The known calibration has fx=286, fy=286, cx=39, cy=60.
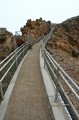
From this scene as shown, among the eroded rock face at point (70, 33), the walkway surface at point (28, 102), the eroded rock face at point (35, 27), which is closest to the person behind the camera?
the walkway surface at point (28, 102)

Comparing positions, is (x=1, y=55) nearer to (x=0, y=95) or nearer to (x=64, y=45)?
(x=0, y=95)

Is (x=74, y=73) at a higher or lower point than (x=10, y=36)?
lower

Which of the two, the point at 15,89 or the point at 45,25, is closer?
the point at 15,89

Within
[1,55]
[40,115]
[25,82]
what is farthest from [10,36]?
[40,115]

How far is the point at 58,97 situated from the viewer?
27.6ft

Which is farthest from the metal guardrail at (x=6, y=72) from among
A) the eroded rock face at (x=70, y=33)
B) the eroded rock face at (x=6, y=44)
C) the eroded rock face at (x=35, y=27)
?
the eroded rock face at (x=35, y=27)

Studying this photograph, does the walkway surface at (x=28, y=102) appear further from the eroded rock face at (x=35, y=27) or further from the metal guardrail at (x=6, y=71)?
the eroded rock face at (x=35, y=27)

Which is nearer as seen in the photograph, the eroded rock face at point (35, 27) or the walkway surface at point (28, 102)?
the walkway surface at point (28, 102)

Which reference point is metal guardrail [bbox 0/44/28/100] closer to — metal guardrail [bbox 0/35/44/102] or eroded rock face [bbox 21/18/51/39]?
metal guardrail [bbox 0/35/44/102]

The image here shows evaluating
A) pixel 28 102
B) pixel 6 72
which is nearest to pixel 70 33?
pixel 6 72

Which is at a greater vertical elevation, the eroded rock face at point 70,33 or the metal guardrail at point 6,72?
the metal guardrail at point 6,72

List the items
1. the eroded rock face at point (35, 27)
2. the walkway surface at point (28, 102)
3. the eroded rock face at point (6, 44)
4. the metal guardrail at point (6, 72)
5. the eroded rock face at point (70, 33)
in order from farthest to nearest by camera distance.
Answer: the eroded rock face at point (35, 27) < the eroded rock face at point (70, 33) < the eroded rock face at point (6, 44) < the metal guardrail at point (6, 72) < the walkway surface at point (28, 102)

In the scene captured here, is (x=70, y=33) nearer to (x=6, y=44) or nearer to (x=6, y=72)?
(x=6, y=44)

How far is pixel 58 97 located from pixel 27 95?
1517mm
